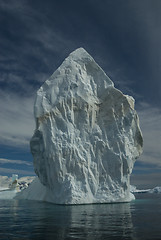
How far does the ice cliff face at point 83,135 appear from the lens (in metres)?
25.3

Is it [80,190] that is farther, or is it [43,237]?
[80,190]

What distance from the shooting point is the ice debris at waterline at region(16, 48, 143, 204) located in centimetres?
2533

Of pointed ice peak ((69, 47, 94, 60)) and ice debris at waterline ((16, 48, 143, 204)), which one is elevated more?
pointed ice peak ((69, 47, 94, 60))

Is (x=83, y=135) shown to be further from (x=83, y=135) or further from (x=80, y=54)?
(x=80, y=54)

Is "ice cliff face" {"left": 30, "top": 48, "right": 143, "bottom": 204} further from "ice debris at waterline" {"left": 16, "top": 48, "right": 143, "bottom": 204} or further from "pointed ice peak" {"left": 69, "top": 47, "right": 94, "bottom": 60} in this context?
"pointed ice peak" {"left": 69, "top": 47, "right": 94, "bottom": 60}

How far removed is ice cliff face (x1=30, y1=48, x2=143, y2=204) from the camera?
2533cm

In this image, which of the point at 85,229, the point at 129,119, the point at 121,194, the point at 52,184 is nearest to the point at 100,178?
the point at 121,194

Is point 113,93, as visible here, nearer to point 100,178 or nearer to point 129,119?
point 129,119

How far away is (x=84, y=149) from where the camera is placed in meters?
26.3

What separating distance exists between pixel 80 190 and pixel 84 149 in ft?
14.2

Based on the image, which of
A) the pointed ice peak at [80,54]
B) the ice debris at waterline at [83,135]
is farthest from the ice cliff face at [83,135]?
the pointed ice peak at [80,54]

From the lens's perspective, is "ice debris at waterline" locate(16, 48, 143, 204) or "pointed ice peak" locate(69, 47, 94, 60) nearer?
"ice debris at waterline" locate(16, 48, 143, 204)

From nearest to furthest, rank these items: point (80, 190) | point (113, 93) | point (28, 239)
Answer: point (28, 239), point (80, 190), point (113, 93)

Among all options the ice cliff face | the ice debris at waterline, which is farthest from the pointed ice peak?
the ice cliff face
